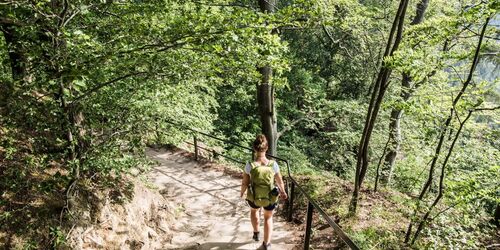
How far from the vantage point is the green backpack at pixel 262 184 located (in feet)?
16.3

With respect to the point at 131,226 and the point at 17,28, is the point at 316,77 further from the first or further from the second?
the point at 17,28

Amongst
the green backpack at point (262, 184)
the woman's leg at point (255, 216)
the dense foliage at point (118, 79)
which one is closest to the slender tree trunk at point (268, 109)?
the dense foliage at point (118, 79)

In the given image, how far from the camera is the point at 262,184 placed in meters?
4.98

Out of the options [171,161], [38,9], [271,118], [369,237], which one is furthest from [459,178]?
[171,161]

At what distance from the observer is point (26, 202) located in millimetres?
4254

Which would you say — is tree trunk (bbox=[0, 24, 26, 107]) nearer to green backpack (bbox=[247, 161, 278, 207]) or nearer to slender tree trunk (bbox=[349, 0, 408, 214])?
green backpack (bbox=[247, 161, 278, 207])

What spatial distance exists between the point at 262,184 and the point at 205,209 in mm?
3379

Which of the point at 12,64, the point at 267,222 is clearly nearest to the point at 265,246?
the point at 267,222

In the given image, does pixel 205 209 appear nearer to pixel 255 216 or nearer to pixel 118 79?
pixel 255 216

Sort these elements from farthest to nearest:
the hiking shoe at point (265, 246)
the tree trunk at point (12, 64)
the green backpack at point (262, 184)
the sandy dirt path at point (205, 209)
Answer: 1. the sandy dirt path at point (205, 209)
2. the hiking shoe at point (265, 246)
3. the green backpack at point (262, 184)
4. the tree trunk at point (12, 64)

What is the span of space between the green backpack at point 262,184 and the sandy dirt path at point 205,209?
0.98 metres

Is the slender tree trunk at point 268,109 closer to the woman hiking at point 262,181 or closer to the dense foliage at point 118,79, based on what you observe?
the dense foliage at point 118,79

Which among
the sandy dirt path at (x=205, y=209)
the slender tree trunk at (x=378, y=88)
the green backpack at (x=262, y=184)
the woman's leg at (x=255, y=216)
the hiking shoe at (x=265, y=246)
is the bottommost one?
the sandy dirt path at (x=205, y=209)

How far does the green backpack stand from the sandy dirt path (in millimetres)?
980
